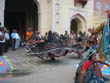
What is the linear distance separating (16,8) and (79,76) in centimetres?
1772

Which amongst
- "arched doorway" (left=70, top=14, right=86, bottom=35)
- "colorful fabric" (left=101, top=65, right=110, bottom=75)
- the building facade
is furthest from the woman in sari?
"arched doorway" (left=70, top=14, right=86, bottom=35)

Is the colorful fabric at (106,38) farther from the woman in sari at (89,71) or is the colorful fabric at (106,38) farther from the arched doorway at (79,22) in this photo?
the arched doorway at (79,22)

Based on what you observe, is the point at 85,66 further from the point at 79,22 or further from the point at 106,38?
the point at 79,22

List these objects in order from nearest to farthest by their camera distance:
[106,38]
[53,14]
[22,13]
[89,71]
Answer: [89,71]
[106,38]
[53,14]
[22,13]

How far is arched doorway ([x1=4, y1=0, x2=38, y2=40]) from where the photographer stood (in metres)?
18.6

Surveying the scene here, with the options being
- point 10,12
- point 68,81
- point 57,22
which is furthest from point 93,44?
point 10,12

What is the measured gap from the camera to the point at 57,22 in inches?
604

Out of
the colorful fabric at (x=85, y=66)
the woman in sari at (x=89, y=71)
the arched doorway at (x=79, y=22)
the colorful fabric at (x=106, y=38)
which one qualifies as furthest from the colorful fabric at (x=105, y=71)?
the arched doorway at (x=79, y=22)

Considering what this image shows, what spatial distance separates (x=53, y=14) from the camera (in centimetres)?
1496

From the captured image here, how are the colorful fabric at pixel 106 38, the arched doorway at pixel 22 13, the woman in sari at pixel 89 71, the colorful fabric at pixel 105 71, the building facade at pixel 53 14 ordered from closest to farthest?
the woman in sari at pixel 89 71
the colorful fabric at pixel 106 38
the colorful fabric at pixel 105 71
the building facade at pixel 53 14
the arched doorway at pixel 22 13

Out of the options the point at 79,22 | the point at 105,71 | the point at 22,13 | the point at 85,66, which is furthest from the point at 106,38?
the point at 22,13

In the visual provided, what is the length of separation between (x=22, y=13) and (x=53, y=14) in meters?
7.23

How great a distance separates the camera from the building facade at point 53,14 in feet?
49.7

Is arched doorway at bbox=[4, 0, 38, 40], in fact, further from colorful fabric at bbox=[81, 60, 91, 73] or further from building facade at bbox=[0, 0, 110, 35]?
colorful fabric at bbox=[81, 60, 91, 73]
